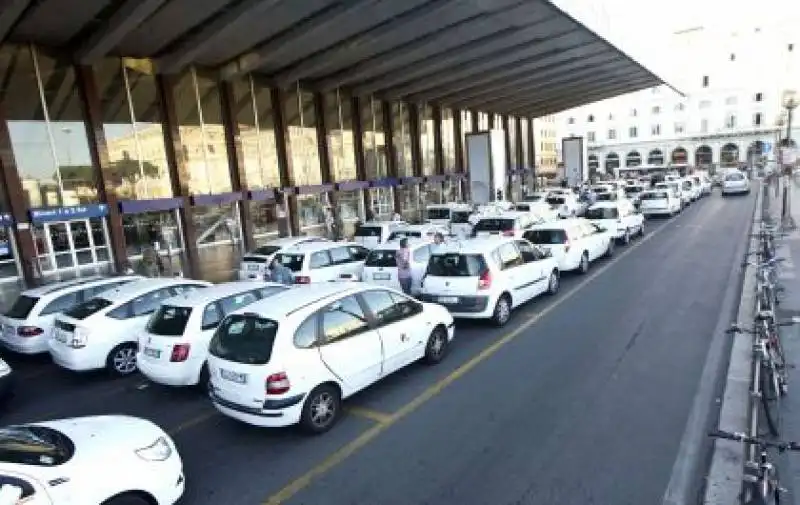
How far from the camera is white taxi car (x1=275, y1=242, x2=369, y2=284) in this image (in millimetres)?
12281

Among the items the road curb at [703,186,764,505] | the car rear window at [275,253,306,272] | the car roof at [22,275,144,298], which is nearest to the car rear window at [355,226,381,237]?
the car rear window at [275,253,306,272]

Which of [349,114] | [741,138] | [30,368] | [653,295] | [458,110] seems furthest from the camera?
[741,138]

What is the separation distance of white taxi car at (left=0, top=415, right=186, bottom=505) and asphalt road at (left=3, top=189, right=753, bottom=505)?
0.70 m

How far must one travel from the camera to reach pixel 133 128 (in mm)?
20844

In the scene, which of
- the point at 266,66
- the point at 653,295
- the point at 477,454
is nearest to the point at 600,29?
the point at 266,66

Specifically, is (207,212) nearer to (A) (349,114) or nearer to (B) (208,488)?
(A) (349,114)

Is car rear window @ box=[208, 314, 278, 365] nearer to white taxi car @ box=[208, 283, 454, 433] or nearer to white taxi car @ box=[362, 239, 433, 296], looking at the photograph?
white taxi car @ box=[208, 283, 454, 433]

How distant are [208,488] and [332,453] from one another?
4.04ft

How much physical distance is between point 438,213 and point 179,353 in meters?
16.7

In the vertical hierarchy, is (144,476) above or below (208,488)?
above

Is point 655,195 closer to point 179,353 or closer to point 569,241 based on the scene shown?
point 569,241

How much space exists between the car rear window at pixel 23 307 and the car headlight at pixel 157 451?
645cm

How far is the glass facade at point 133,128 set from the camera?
20.1 metres

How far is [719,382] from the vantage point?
656 centimetres
